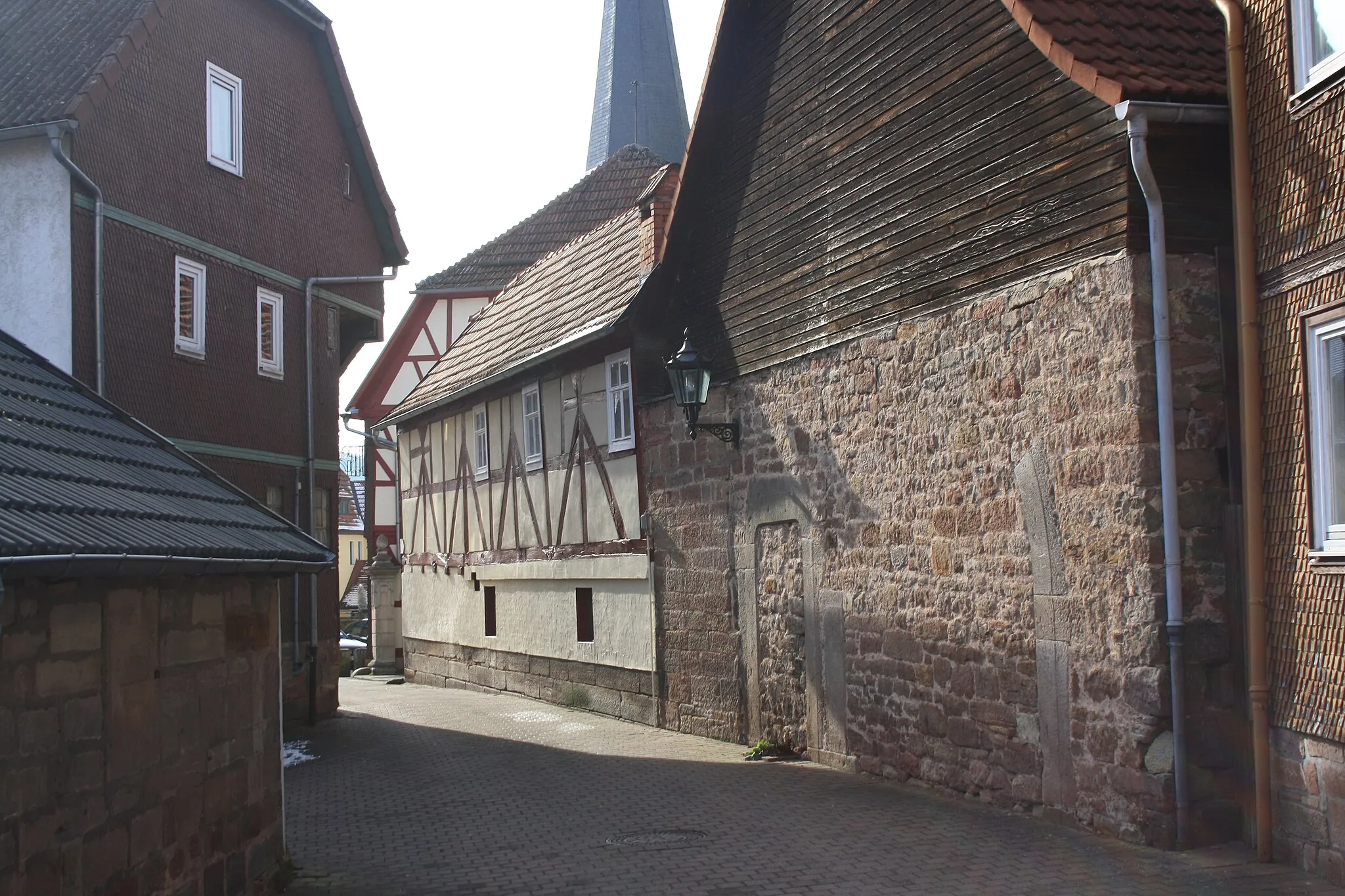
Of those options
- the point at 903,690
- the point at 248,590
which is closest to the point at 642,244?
the point at 903,690

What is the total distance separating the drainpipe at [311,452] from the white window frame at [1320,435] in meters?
13.7

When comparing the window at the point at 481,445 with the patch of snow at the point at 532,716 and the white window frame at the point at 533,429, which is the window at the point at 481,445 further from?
the patch of snow at the point at 532,716

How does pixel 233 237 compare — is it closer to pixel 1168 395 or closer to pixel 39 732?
pixel 1168 395

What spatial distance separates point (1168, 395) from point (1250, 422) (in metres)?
0.56

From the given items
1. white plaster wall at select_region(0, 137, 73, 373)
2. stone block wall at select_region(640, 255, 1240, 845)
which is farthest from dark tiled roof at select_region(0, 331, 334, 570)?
white plaster wall at select_region(0, 137, 73, 373)

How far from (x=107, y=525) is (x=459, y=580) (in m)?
17.8

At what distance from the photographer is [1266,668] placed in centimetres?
788

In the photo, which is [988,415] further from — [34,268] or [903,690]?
[34,268]

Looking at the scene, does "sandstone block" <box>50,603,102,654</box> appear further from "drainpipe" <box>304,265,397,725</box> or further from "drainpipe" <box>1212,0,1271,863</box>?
"drainpipe" <box>304,265,397,725</box>

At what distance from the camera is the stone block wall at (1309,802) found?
23.7 feet

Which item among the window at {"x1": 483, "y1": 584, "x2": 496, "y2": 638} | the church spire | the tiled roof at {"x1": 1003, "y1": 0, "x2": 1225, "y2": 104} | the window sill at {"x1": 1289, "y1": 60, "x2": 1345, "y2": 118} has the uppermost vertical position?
the church spire

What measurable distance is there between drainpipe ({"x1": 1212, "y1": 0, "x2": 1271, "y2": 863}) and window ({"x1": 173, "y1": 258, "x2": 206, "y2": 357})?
12029mm

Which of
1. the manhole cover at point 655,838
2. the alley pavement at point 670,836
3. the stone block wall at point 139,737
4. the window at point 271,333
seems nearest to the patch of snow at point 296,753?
the alley pavement at point 670,836

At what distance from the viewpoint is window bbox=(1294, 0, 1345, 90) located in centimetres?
732
